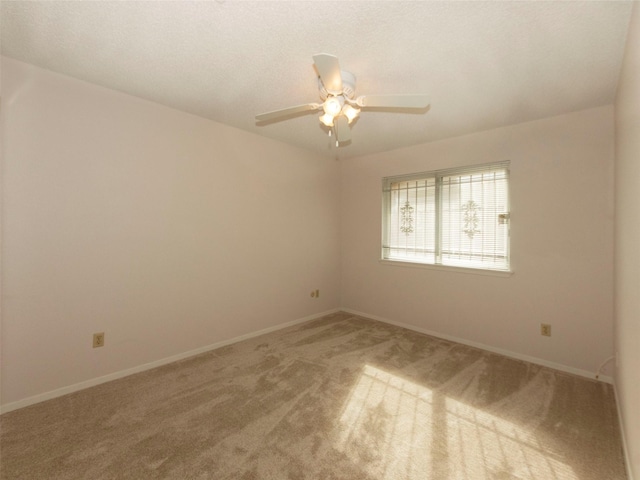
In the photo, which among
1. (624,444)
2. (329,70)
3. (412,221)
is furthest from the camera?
(412,221)

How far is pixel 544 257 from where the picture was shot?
2.88 m

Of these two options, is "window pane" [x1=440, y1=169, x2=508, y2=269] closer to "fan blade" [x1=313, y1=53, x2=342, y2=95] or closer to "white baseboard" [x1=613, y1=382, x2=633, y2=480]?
"white baseboard" [x1=613, y1=382, x2=633, y2=480]

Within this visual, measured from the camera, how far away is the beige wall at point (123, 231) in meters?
2.10

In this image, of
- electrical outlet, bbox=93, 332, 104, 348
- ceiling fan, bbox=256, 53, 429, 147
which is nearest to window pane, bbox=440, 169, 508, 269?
ceiling fan, bbox=256, 53, 429, 147

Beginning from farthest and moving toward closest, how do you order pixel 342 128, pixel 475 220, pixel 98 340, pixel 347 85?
pixel 475 220
pixel 98 340
pixel 342 128
pixel 347 85

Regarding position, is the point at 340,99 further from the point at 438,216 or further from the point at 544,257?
the point at 544,257

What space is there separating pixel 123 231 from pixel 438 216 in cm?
A: 343

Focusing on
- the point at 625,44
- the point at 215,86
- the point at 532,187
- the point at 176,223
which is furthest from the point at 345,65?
the point at 532,187

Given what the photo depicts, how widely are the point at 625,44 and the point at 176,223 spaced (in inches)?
141

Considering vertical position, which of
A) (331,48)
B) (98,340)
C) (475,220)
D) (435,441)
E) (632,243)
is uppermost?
(331,48)

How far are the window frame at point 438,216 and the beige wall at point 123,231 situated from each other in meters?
1.43

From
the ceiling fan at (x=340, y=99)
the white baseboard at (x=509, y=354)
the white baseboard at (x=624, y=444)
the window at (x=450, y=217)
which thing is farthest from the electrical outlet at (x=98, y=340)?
the white baseboard at (x=624, y=444)

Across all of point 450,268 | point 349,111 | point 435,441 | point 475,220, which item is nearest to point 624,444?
point 435,441

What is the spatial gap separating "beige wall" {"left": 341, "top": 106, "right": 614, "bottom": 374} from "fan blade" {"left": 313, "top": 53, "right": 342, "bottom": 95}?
2363 mm
